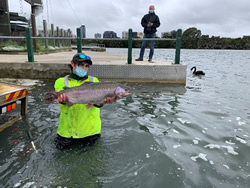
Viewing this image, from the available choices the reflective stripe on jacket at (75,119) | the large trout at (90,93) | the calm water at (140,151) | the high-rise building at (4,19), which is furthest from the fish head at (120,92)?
the high-rise building at (4,19)

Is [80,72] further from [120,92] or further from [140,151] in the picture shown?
[140,151]

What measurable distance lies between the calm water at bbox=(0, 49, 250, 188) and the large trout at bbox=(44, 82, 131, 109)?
3.48 feet

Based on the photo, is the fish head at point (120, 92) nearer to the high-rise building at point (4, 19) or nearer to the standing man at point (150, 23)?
the standing man at point (150, 23)

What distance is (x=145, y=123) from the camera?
5.19 meters

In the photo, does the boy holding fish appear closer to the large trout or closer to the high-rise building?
the large trout

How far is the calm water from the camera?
303cm

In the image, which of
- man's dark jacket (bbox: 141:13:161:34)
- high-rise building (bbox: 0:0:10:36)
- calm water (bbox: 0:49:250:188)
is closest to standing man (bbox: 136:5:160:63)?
man's dark jacket (bbox: 141:13:161:34)

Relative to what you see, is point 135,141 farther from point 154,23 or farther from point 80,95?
point 154,23

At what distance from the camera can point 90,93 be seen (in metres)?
3.36

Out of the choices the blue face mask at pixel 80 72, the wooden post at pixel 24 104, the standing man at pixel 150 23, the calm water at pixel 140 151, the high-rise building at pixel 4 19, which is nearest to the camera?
the calm water at pixel 140 151

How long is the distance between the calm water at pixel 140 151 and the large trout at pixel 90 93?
Answer: 3.48 ft

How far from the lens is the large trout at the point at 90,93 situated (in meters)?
3.29

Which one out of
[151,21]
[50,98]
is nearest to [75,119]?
[50,98]

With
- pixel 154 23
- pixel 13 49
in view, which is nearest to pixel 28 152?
pixel 154 23
